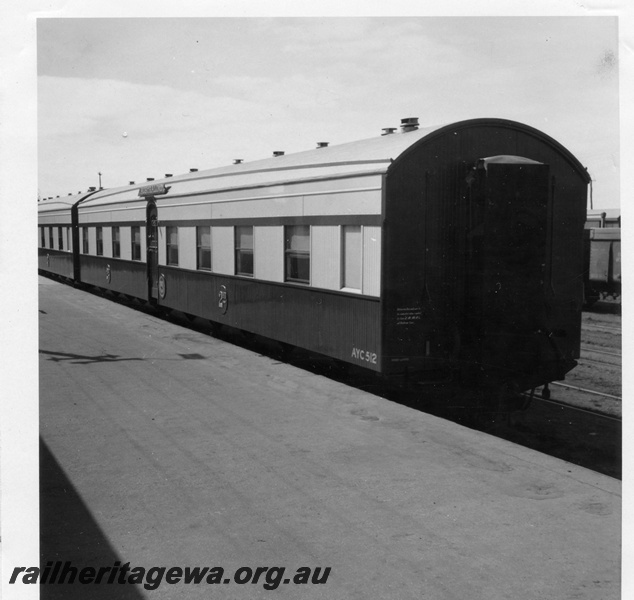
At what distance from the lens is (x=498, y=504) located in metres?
5.32

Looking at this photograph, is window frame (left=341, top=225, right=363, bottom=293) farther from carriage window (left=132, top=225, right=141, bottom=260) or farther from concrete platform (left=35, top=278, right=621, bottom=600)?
carriage window (left=132, top=225, right=141, bottom=260)

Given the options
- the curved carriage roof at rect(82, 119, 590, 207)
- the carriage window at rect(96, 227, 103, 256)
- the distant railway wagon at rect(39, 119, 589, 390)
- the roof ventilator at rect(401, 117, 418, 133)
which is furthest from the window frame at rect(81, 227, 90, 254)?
the roof ventilator at rect(401, 117, 418, 133)

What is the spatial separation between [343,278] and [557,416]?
330 centimetres

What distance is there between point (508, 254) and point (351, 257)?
6.08 ft

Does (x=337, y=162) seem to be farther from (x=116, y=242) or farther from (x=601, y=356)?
(x=116, y=242)

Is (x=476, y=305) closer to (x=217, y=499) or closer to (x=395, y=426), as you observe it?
(x=395, y=426)

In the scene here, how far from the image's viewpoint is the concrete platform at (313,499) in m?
4.32

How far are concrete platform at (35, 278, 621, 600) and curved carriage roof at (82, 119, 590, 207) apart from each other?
281cm

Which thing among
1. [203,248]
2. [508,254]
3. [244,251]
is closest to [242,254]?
[244,251]

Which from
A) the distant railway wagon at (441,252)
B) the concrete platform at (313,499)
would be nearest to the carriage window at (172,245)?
the distant railway wagon at (441,252)

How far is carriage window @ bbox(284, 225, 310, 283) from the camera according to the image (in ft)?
32.1

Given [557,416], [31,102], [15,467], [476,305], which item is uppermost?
[31,102]

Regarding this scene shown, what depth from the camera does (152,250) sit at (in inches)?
658

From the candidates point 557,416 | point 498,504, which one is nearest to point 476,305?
point 557,416
